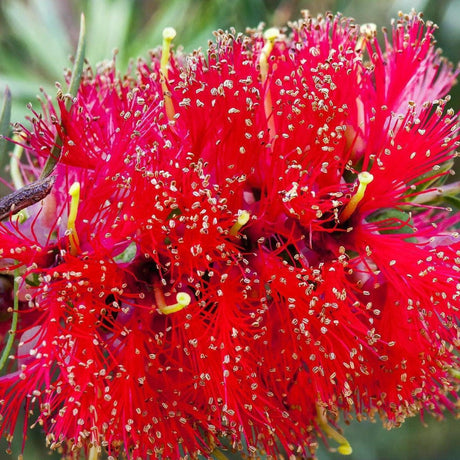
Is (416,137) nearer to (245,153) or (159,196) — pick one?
(245,153)

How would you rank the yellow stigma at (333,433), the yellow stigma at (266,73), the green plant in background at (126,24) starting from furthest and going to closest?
1. the green plant in background at (126,24)
2. the yellow stigma at (333,433)
3. the yellow stigma at (266,73)

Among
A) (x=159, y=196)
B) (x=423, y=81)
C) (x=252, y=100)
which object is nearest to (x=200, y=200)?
(x=159, y=196)

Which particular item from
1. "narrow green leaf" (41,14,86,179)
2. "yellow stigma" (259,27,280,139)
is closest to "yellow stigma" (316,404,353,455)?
"yellow stigma" (259,27,280,139)

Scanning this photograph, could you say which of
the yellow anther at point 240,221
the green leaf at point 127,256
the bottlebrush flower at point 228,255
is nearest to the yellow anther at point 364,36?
the bottlebrush flower at point 228,255

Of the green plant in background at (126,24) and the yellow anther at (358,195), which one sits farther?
the green plant in background at (126,24)

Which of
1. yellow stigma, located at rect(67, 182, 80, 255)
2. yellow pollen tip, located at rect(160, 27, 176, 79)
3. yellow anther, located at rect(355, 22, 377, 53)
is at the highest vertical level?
yellow pollen tip, located at rect(160, 27, 176, 79)

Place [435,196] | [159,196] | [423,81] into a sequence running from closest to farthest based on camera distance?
[159,196], [435,196], [423,81]

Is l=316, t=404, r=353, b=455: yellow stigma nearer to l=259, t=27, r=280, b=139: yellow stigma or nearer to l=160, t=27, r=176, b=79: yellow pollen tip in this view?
l=259, t=27, r=280, b=139: yellow stigma

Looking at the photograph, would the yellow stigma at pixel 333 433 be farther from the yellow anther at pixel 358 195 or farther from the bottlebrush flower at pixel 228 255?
the yellow anther at pixel 358 195
